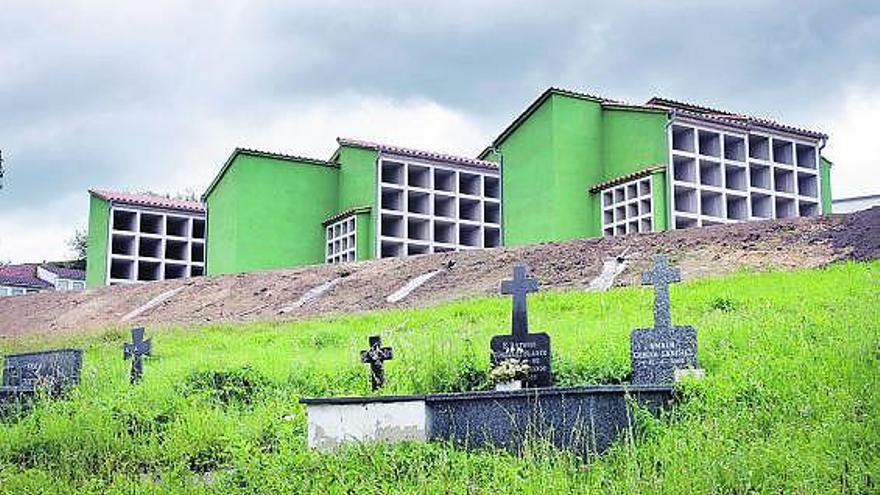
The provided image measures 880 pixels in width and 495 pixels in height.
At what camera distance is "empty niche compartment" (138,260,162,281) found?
4150 centimetres

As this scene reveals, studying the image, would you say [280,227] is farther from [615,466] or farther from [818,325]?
[615,466]

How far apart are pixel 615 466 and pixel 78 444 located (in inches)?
193

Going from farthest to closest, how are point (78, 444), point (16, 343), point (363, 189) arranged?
point (363, 189) → point (16, 343) → point (78, 444)

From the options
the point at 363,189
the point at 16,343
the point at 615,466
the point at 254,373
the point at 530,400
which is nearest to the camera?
the point at 615,466

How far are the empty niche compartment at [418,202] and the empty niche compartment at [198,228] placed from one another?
398 inches

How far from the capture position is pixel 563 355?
11141 mm

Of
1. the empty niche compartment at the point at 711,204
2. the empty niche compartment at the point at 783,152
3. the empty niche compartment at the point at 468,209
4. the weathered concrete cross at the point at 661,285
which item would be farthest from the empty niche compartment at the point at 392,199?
the weathered concrete cross at the point at 661,285

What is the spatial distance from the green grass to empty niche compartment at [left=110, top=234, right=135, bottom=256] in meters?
26.1

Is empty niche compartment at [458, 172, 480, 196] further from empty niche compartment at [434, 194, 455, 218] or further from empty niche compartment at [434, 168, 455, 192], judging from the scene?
empty niche compartment at [434, 194, 455, 218]

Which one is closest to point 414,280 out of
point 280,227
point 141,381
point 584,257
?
point 584,257

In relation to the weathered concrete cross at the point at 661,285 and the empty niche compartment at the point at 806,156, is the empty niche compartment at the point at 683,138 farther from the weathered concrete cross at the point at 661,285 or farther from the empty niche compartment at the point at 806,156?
the weathered concrete cross at the point at 661,285

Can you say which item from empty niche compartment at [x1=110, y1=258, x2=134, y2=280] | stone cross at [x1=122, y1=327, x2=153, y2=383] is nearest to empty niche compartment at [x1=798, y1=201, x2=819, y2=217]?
empty niche compartment at [x1=110, y1=258, x2=134, y2=280]

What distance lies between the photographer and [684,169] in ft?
99.3

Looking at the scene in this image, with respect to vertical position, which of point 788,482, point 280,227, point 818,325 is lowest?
point 788,482
